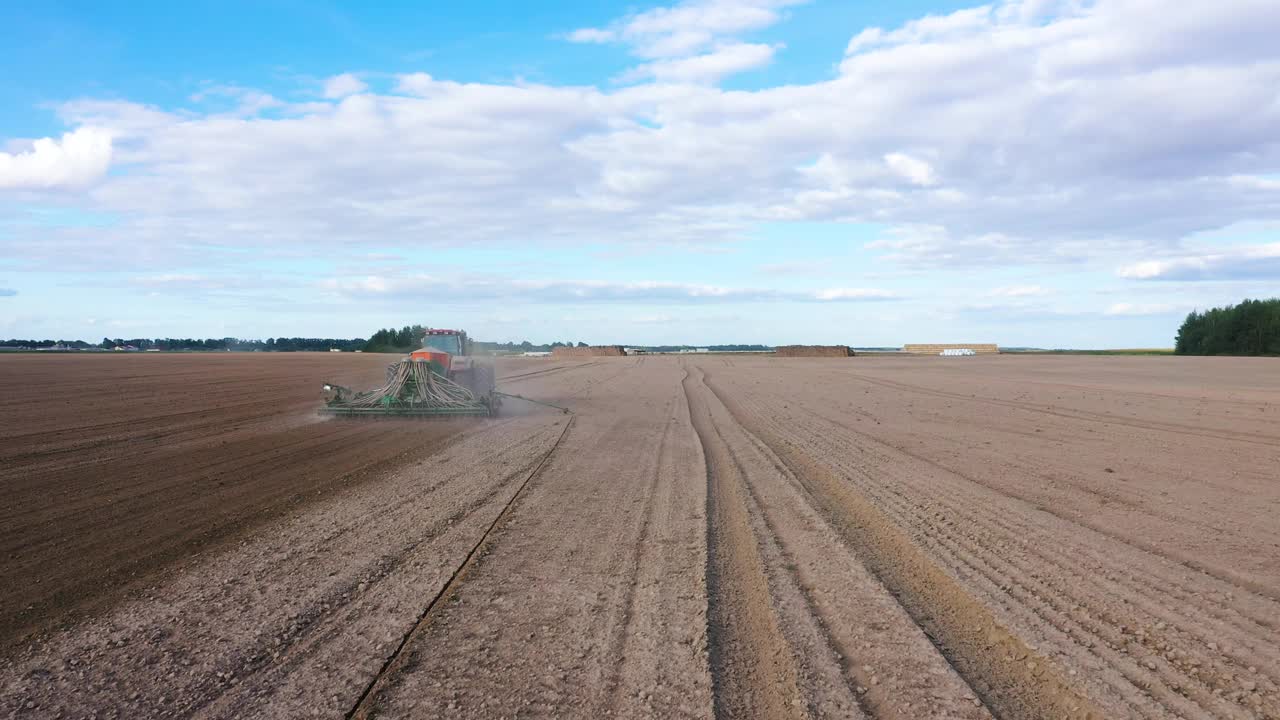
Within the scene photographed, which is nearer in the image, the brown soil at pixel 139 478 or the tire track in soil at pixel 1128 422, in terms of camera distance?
the brown soil at pixel 139 478

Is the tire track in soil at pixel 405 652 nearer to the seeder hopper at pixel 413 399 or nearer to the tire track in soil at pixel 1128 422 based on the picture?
the seeder hopper at pixel 413 399

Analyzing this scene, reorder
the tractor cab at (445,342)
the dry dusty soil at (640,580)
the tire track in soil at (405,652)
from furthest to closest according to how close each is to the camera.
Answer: the tractor cab at (445,342)
the dry dusty soil at (640,580)
the tire track in soil at (405,652)

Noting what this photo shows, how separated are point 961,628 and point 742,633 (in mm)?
1358

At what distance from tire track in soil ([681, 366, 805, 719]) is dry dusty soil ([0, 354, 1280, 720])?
23 millimetres

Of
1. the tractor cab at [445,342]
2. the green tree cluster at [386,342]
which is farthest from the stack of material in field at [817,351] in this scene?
the tractor cab at [445,342]

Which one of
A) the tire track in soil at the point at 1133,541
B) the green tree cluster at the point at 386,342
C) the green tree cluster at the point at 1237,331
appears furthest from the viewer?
the green tree cluster at the point at 386,342

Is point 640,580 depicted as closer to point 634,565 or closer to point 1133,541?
point 634,565

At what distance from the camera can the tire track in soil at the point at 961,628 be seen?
3971 mm

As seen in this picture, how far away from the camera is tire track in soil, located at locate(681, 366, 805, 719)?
3.95 m

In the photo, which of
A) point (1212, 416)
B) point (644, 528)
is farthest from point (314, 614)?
point (1212, 416)

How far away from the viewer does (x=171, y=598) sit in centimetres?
552

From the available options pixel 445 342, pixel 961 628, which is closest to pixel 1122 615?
pixel 961 628

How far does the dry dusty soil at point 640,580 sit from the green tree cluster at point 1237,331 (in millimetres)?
69537

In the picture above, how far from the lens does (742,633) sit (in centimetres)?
479
